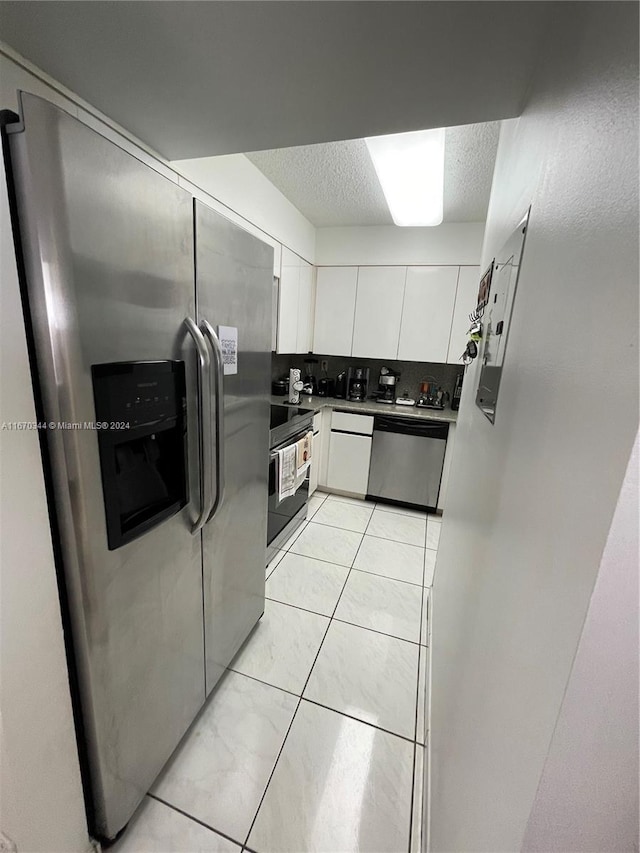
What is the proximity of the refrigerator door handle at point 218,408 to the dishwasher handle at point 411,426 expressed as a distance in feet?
7.20

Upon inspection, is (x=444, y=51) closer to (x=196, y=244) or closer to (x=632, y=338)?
(x=196, y=244)

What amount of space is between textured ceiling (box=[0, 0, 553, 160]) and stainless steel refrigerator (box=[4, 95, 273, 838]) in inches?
12.0

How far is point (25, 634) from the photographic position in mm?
731

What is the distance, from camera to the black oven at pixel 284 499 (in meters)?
2.21

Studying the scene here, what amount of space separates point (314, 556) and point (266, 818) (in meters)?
1.43

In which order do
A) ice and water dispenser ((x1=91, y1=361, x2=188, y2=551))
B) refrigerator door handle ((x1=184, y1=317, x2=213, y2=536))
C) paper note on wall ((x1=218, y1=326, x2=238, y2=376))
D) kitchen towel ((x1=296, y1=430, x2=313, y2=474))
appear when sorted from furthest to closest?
1. kitchen towel ((x1=296, y1=430, x2=313, y2=474))
2. paper note on wall ((x1=218, y1=326, x2=238, y2=376))
3. refrigerator door handle ((x1=184, y1=317, x2=213, y2=536))
4. ice and water dispenser ((x1=91, y1=361, x2=188, y2=551))

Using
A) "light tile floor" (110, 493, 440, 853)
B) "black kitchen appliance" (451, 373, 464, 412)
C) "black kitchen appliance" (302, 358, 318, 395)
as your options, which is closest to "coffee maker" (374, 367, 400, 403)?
"black kitchen appliance" (451, 373, 464, 412)

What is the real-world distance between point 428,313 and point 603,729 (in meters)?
3.27

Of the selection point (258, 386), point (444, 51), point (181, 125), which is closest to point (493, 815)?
point (258, 386)

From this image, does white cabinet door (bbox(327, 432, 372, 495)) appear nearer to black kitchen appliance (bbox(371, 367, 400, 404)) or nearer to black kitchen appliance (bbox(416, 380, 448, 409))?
black kitchen appliance (bbox(371, 367, 400, 404))

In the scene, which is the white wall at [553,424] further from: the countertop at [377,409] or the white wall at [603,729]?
the countertop at [377,409]

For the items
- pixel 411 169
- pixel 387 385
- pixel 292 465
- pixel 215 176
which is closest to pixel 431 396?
pixel 387 385

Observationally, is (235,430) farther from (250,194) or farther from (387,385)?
(387,385)

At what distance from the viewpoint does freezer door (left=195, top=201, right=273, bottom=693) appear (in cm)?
113
